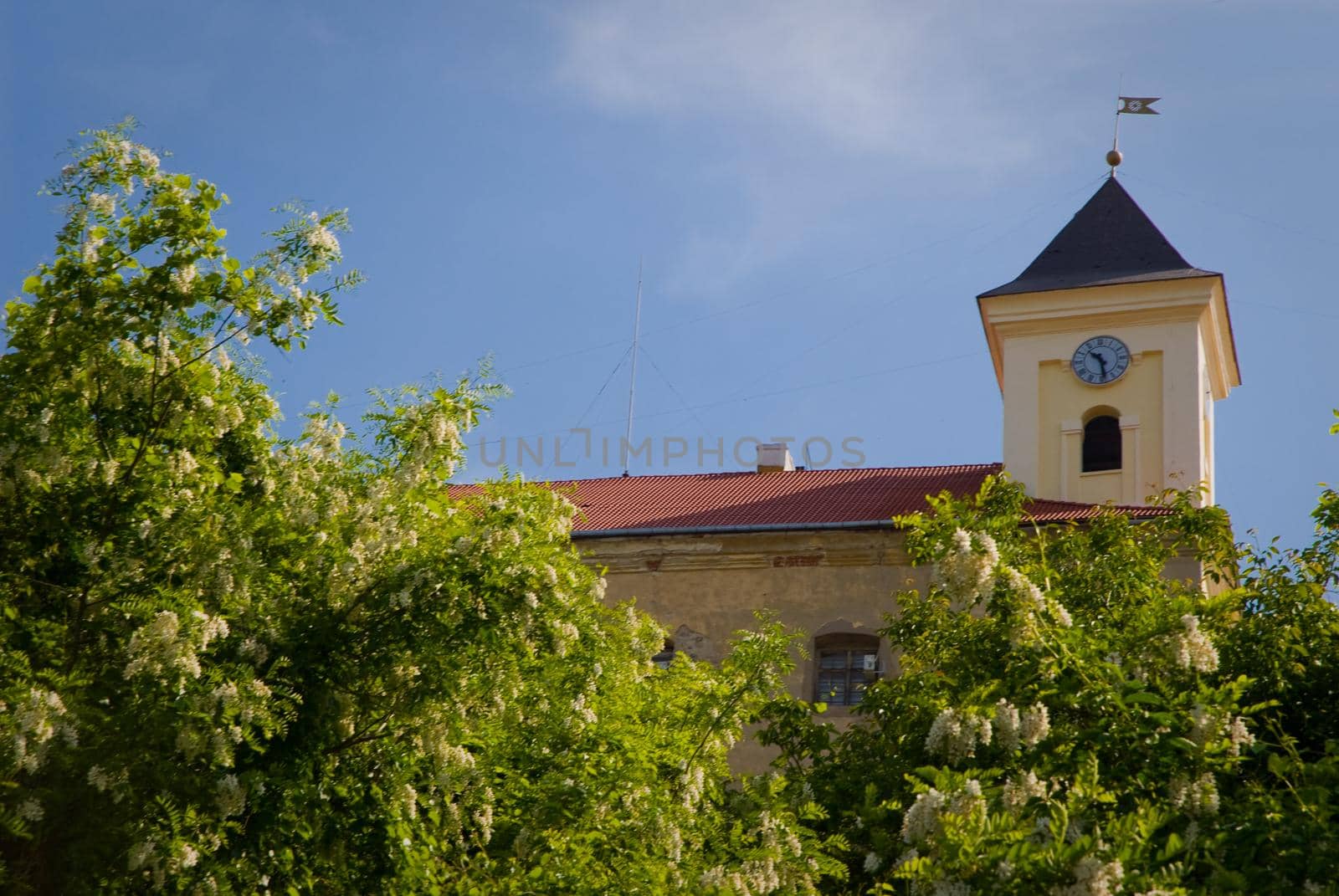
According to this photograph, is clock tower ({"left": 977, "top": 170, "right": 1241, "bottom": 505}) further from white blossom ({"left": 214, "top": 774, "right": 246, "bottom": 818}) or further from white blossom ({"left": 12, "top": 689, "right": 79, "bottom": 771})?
white blossom ({"left": 12, "top": 689, "right": 79, "bottom": 771})

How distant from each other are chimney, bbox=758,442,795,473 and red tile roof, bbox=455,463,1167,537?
2.13ft

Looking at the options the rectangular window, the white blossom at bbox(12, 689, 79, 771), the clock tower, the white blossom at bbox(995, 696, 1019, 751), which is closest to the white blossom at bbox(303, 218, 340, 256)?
the white blossom at bbox(12, 689, 79, 771)

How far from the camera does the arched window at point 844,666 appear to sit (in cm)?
2342

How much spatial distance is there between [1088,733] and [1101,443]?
17.5m

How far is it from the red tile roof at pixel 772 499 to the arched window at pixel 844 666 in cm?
160

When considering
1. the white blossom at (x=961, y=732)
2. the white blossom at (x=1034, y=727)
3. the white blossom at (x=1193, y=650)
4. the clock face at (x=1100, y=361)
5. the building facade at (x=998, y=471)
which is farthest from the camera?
the clock face at (x=1100, y=361)

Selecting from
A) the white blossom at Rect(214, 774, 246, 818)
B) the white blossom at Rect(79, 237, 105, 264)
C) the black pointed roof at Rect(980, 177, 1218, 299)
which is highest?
the black pointed roof at Rect(980, 177, 1218, 299)

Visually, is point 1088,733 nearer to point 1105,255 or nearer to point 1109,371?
point 1109,371

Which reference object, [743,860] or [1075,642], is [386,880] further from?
[1075,642]

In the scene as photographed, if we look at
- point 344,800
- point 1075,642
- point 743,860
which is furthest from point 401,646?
point 1075,642

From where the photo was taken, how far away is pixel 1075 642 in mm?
10586

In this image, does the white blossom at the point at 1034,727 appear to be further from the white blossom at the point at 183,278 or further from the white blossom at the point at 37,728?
the white blossom at the point at 183,278

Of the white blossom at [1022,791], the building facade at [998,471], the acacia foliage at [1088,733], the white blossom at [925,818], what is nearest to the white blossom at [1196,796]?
the acacia foliage at [1088,733]

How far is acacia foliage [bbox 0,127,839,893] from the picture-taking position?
33.9 ft
